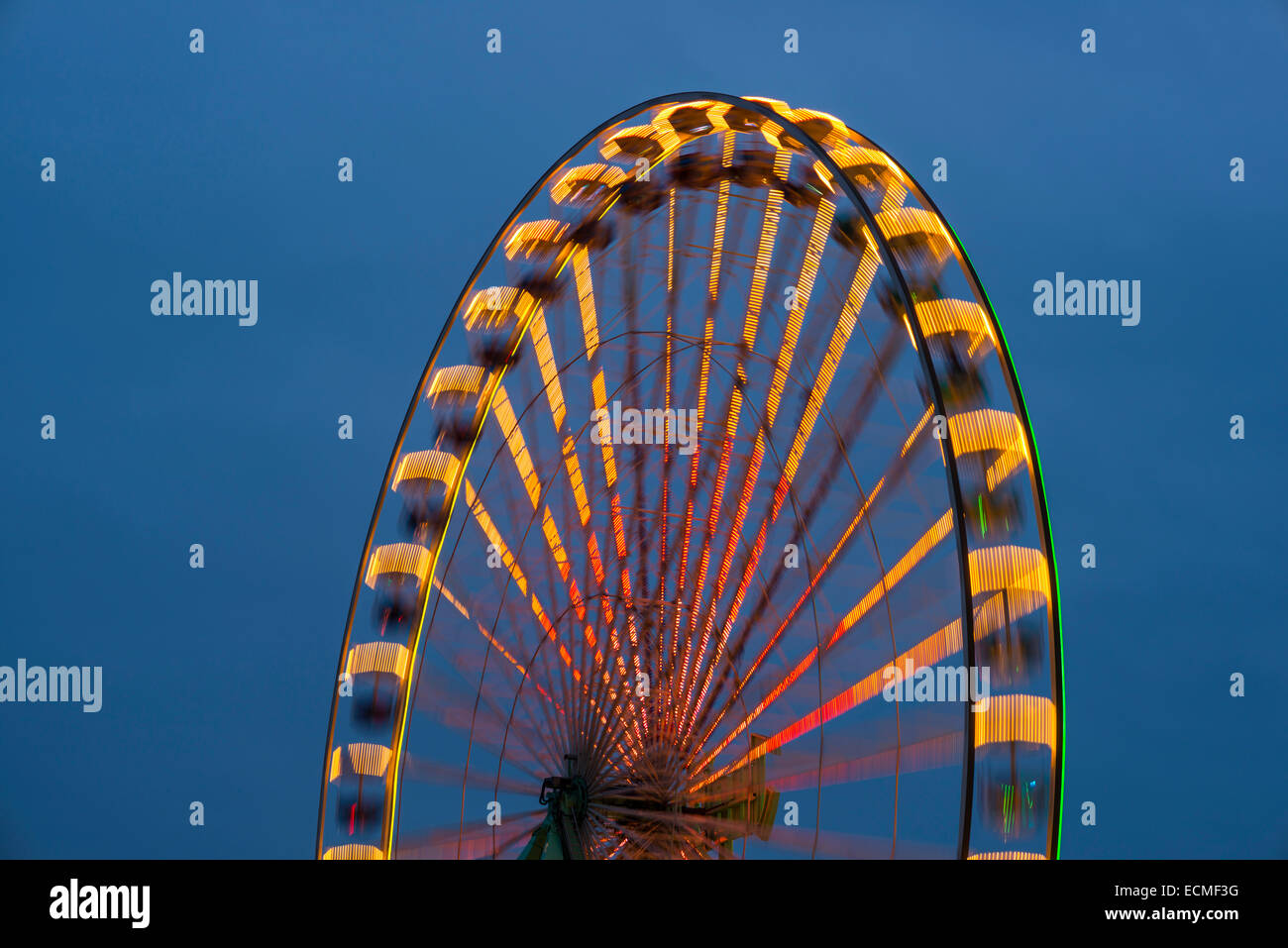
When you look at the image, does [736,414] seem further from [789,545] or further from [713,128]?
[713,128]

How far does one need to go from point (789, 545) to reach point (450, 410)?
130 inches

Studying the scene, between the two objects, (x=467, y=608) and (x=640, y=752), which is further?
(x=467, y=608)
